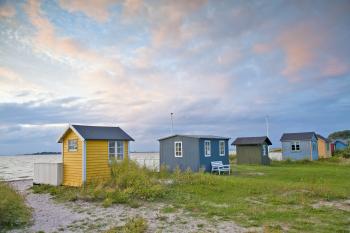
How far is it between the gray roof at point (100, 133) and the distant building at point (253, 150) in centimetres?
1782

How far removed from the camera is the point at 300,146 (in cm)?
3797

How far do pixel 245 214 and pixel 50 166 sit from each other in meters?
13.8

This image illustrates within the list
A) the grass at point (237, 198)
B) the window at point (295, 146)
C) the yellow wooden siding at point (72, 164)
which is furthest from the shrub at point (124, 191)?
the window at point (295, 146)

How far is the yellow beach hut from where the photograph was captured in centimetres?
1762

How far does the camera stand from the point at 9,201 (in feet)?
29.8

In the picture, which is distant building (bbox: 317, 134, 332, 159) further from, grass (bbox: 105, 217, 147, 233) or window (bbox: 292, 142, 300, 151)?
grass (bbox: 105, 217, 147, 233)

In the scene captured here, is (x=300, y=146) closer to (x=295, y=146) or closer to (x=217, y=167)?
(x=295, y=146)

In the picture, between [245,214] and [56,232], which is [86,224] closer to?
[56,232]

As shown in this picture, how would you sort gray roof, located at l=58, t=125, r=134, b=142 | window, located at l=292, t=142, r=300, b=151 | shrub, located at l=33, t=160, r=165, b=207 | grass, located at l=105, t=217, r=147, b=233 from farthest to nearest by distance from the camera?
window, located at l=292, t=142, r=300, b=151 < gray roof, located at l=58, t=125, r=134, b=142 < shrub, located at l=33, t=160, r=165, b=207 < grass, located at l=105, t=217, r=147, b=233

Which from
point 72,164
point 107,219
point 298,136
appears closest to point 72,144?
point 72,164

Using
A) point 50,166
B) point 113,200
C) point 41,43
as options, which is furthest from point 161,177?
point 41,43

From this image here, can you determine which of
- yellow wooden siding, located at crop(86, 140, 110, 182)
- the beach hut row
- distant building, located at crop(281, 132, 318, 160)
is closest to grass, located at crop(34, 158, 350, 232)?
yellow wooden siding, located at crop(86, 140, 110, 182)

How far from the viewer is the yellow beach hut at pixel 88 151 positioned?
57.8 feet

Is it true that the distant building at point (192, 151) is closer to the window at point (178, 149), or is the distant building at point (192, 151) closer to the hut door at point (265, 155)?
the window at point (178, 149)
